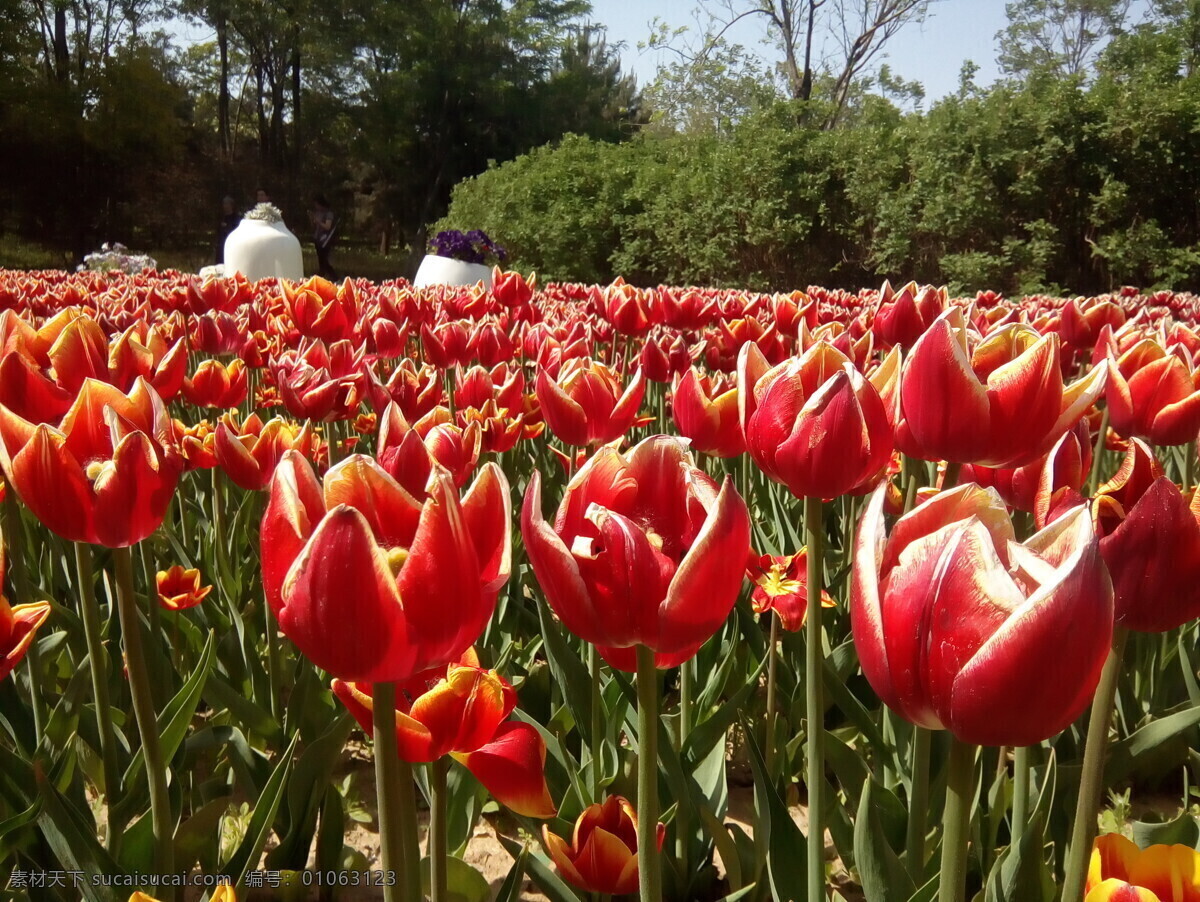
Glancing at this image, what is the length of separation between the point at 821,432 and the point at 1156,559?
1.20 ft

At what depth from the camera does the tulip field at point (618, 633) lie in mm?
768

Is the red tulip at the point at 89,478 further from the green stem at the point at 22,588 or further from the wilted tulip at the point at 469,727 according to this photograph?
the green stem at the point at 22,588

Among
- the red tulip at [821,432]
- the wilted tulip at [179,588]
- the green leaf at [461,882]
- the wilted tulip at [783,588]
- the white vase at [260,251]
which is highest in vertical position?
the white vase at [260,251]

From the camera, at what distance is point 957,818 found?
0.84m

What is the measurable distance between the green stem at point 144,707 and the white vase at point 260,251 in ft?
34.0

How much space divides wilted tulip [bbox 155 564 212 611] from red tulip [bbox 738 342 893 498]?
4.75ft

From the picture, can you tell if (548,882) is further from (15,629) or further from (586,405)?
(586,405)

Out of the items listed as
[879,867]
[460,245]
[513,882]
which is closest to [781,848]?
[879,867]

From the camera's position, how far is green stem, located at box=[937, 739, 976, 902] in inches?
32.7

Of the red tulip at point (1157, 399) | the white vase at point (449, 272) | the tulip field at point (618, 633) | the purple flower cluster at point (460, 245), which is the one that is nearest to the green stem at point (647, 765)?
the tulip field at point (618, 633)

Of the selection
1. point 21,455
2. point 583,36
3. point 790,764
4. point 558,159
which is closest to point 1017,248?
point 558,159

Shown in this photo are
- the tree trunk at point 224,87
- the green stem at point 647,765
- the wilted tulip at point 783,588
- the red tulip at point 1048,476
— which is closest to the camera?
the green stem at point 647,765

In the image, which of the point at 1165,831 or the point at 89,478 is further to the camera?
the point at 1165,831

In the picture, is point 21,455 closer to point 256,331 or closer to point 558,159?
point 256,331
